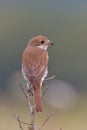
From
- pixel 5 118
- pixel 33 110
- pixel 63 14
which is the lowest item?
pixel 63 14

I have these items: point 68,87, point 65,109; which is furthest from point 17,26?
point 65,109

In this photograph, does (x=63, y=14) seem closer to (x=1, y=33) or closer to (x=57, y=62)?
(x=1, y=33)

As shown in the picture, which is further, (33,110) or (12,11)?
(12,11)

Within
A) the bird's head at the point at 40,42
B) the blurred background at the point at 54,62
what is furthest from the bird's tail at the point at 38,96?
the blurred background at the point at 54,62

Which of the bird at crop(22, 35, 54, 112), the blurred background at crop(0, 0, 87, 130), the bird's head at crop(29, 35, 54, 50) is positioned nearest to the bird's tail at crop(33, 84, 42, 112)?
the bird at crop(22, 35, 54, 112)

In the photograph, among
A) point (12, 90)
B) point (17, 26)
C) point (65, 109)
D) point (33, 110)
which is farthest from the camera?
point (17, 26)

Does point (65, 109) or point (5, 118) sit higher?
point (5, 118)

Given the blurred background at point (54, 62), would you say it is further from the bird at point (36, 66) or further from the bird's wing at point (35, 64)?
the bird's wing at point (35, 64)

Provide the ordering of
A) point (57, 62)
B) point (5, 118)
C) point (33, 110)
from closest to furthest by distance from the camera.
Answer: point (33, 110) → point (5, 118) → point (57, 62)
